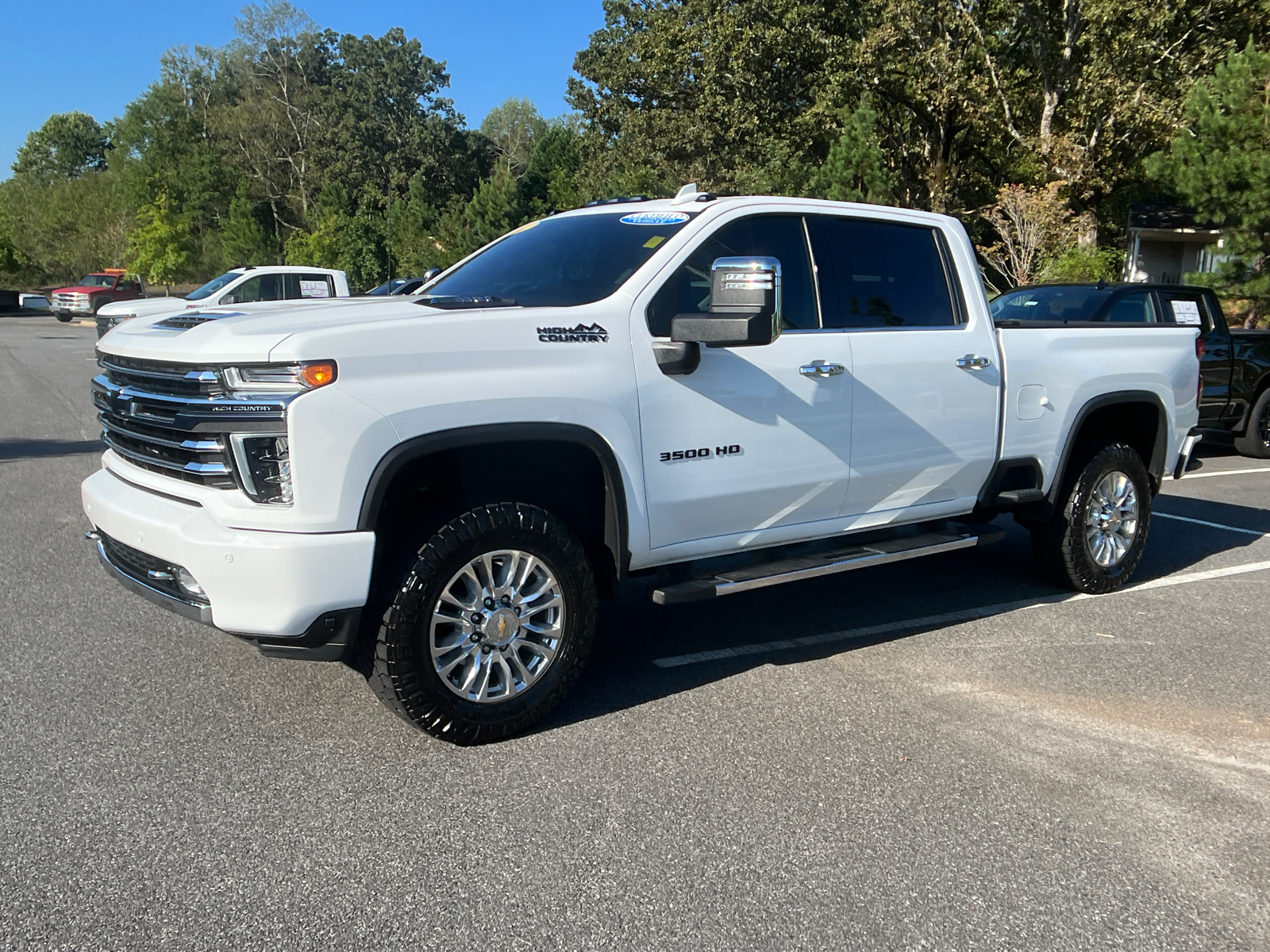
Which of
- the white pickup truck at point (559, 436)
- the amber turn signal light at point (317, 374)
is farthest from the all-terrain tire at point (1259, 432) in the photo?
the amber turn signal light at point (317, 374)

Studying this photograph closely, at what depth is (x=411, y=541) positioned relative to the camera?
3.72 metres

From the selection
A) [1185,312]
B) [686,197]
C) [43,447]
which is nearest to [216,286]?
[43,447]

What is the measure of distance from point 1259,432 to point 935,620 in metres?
8.01

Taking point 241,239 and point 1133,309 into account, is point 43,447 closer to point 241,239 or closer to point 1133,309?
point 1133,309

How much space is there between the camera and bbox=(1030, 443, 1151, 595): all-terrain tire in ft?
19.4

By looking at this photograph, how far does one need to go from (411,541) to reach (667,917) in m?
1.57

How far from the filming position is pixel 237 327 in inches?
140

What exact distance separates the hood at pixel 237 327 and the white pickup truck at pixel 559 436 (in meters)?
0.02

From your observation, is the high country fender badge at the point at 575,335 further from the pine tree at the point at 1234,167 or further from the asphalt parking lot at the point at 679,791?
the pine tree at the point at 1234,167

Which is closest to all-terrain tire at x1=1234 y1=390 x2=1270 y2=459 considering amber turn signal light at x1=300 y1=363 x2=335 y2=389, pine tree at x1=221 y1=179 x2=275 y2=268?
amber turn signal light at x1=300 y1=363 x2=335 y2=389

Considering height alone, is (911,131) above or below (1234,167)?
above

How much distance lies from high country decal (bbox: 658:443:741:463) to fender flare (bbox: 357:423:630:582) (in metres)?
0.24

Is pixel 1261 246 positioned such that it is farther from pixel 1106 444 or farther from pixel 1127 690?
pixel 1127 690

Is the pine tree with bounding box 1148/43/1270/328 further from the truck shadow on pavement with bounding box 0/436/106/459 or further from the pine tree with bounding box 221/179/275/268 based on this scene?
the pine tree with bounding box 221/179/275/268
